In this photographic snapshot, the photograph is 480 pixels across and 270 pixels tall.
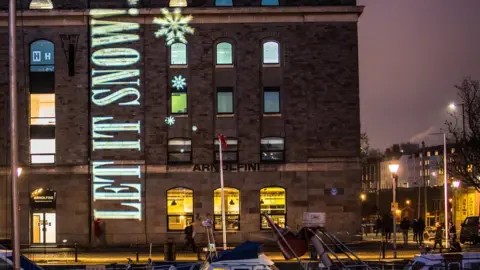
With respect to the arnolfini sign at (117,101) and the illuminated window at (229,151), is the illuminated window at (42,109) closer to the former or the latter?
the arnolfini sign at (117,101)

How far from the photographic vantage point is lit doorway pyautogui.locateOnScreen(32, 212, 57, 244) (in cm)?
5997

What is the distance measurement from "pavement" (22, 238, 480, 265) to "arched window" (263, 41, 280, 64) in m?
13.9

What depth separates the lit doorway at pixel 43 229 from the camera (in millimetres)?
59969

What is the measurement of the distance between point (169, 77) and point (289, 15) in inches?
370

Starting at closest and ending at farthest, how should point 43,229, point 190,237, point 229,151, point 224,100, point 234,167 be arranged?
point 190,237 → point 43,229 → point 234,167 → point 229,151 → point 224,100

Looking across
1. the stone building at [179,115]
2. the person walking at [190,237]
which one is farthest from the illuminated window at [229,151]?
the person walking at [190,237]

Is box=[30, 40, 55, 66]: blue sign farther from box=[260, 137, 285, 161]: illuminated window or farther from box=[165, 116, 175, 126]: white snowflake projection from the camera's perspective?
box=[260, 137, 285, 161]: illuminated window

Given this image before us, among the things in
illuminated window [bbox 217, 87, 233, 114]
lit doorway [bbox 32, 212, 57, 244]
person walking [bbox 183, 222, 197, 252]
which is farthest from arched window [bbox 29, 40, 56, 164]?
person walking [bbox 183, 222, 197, 252]

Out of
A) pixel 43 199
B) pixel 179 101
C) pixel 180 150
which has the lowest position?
pixel 43 199

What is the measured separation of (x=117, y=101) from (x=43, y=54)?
615 cm

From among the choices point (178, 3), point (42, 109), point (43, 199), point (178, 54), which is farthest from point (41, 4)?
point (43, 199)

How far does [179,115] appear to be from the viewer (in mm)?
60844

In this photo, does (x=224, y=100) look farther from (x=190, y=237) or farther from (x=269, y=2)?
(x=190, y=237)

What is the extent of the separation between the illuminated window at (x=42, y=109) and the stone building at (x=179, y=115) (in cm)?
7
